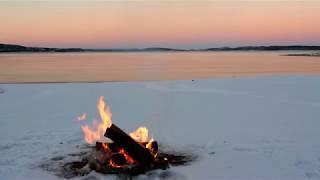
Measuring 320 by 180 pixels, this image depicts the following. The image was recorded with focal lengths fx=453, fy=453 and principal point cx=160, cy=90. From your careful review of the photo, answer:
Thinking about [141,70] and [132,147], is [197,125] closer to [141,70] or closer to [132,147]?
[132,147]

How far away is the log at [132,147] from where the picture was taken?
334 inches

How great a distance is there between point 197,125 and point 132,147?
474 centimetres

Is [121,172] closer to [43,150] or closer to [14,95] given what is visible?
[43,150]

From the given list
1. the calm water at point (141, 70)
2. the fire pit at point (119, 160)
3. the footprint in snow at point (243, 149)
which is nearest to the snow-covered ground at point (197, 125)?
the footprint in snow at point (243, 149)

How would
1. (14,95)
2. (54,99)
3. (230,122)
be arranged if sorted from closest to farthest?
(230,122) < (54,99) < (14,95)

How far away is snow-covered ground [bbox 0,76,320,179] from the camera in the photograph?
8.77 m

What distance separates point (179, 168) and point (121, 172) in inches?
46.9

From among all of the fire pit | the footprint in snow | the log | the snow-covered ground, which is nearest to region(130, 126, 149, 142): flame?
the fire pit

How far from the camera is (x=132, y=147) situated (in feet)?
27.9

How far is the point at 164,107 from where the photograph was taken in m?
16.3

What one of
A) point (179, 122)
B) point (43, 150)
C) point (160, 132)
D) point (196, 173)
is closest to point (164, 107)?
point (179, 122)

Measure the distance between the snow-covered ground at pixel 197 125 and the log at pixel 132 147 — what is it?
1.86 ft

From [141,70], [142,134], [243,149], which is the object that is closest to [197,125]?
[243,149]

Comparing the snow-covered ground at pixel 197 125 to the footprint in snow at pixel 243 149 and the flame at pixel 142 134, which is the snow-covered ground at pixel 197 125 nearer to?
the footprint in snow at pixel 243 149
